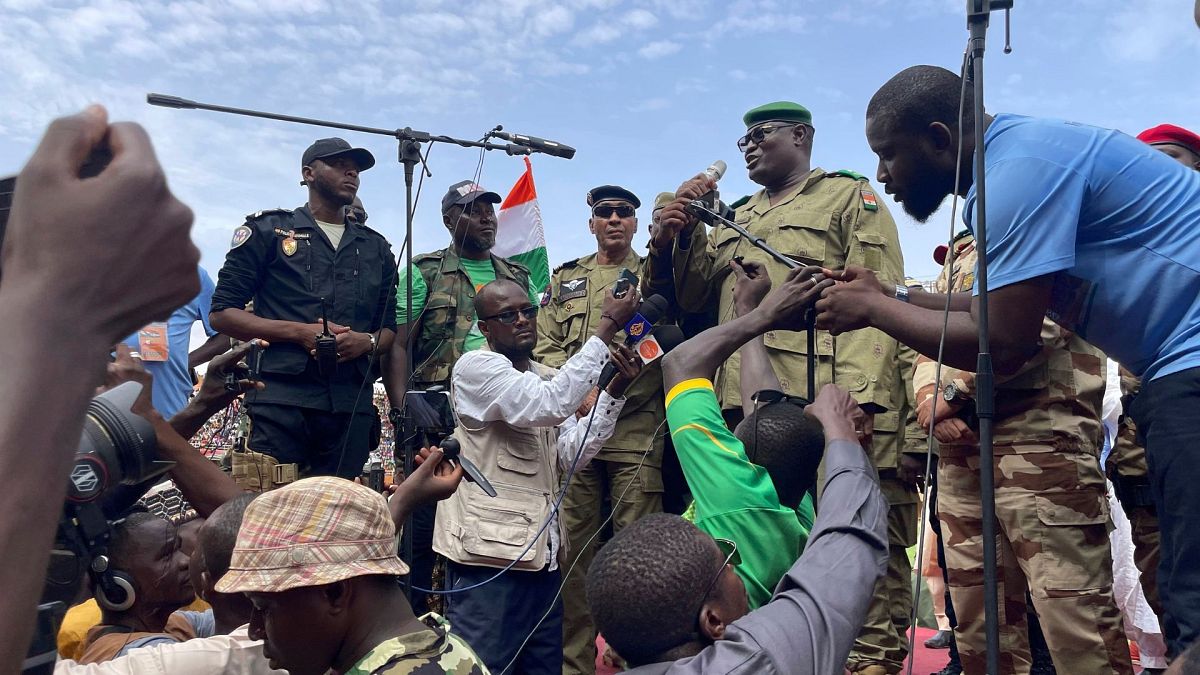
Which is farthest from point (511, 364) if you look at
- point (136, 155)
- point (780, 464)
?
point (136, 155)

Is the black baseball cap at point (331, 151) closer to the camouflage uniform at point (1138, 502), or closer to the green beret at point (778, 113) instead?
the green beret at point (778, 113)

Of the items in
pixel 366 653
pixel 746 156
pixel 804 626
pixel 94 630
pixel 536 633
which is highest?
pixel 746 156

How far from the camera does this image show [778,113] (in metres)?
4.82

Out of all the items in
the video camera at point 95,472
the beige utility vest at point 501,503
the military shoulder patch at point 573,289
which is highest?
the military shoulder patch at point 573,289

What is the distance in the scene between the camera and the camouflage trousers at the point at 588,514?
16.5 feet

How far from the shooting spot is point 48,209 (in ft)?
2.44

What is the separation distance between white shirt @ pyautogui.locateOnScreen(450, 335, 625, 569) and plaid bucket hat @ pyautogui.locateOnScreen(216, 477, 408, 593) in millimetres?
2017

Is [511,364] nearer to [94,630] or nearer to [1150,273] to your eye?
[94,630]

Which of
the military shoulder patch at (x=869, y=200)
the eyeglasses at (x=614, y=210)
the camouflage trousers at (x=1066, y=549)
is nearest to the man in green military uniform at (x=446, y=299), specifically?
the eyeglasses at (x=614, y=210)

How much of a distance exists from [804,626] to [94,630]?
6.75ft

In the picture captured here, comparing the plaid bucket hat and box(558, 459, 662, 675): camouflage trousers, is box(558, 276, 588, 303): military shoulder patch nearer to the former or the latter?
box(558, 459, 662, 675): camouflage trousers

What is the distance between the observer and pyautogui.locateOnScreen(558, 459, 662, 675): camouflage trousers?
5.02m

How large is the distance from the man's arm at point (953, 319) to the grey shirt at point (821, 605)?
767 millimetres

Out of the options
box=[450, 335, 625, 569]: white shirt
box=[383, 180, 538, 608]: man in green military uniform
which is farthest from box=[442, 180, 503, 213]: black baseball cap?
box=[450, 335, 625, 569]: white shirt
